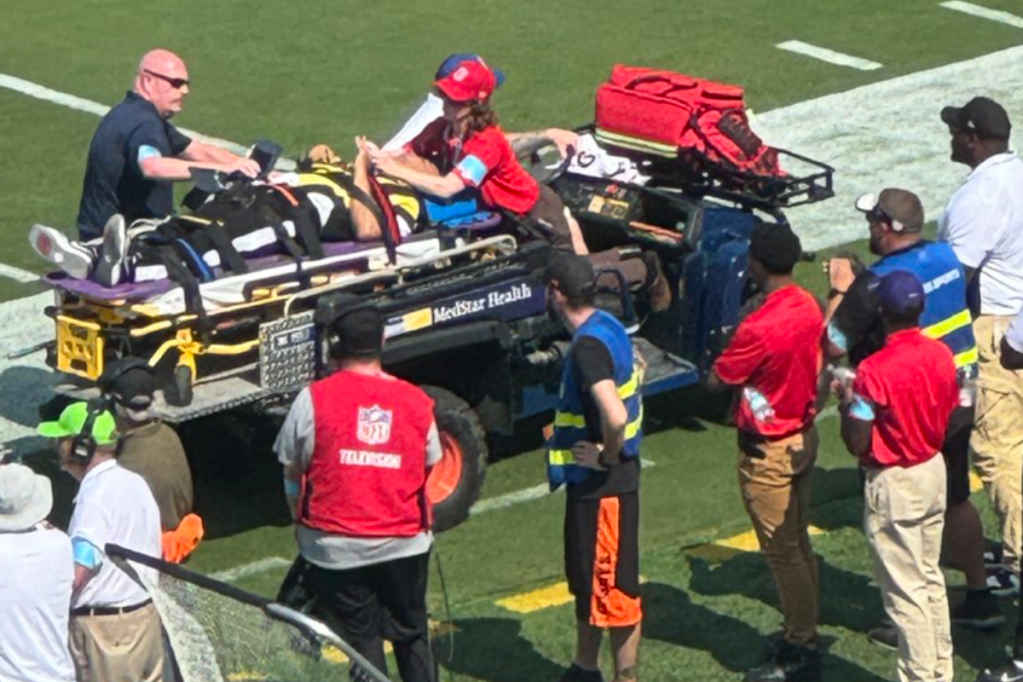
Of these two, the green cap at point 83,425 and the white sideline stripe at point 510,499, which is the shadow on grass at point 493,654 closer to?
the white sideline stripe at point 510,499

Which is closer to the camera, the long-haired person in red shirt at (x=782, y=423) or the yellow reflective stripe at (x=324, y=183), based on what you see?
the long-haired person in red shirt at (x=782, y=423)

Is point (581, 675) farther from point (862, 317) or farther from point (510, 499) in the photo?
point (510, 499)

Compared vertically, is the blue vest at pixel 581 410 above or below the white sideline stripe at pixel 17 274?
above

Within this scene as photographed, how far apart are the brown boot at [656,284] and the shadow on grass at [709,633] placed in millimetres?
2153

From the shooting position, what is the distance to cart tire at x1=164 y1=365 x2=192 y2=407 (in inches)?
411

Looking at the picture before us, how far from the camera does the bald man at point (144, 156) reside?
11578 mm

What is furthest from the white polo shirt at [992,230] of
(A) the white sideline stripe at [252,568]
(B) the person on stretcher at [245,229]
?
(A) the white sideline stripe at [252,568]

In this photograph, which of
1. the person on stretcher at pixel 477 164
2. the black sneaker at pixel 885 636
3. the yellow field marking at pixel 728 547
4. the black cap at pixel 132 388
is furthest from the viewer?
the person on stretcher at pixel 477 164

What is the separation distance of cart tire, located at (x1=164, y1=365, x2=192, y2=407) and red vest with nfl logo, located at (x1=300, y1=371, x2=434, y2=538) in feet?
6.95

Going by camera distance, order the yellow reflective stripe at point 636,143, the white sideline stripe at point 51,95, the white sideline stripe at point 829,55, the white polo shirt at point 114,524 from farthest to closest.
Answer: the white sideline stripe at point 829,55
the white sideline stripe at point 51,95
the yellow reflective stripe at point 636,143
the white polo shirt at point 114,524

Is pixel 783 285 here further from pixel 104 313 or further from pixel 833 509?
pixel 104 313

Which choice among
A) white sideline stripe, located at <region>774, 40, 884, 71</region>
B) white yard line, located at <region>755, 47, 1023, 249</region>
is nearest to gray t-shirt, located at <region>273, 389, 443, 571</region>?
white yard line, located at <region>755, 47, 1023, 249</region>

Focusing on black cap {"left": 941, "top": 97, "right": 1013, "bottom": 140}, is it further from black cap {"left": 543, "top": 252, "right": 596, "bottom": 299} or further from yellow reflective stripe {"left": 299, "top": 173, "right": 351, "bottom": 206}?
yellow reflective stripe {"left": 299, "top": 173, "right": 351, "bottom": 206}

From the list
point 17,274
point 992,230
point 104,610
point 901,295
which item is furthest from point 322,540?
point 17,274
